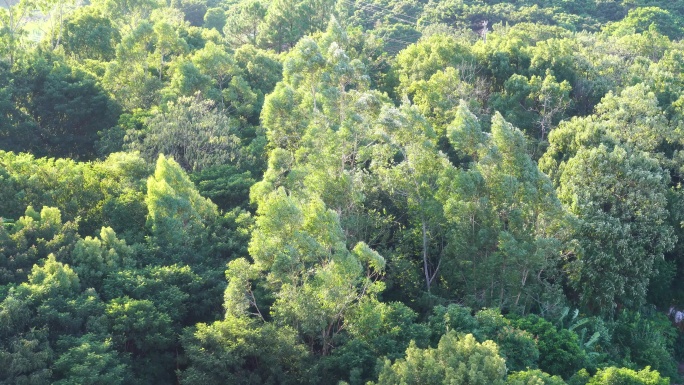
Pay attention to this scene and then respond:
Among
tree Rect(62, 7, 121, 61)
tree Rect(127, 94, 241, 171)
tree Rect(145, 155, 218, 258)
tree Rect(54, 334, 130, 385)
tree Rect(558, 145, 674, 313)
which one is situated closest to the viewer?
tree Rect(54, 334, 130, 385)

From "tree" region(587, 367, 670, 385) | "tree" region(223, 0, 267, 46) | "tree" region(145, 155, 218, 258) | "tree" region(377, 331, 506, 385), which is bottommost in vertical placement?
"tree" region(587, 367, 670, 385)

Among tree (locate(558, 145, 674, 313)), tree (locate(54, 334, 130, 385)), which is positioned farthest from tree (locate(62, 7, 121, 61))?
tree (locate(558, 145, 674, 313))

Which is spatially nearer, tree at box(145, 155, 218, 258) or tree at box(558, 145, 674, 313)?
tree at box(145, 155, 218, 258)

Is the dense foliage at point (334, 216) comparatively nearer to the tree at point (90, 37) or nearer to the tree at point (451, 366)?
the tree at point (451, 366)

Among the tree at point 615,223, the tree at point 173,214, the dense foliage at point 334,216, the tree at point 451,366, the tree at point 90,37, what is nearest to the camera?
the tree at point 451,366

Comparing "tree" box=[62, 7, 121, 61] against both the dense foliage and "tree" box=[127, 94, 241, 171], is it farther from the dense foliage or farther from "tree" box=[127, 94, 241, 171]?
"tree" box=[127, 94, 241, 171]

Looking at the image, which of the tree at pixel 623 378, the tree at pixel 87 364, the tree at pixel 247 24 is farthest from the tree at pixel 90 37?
the tree at pixel 623 378

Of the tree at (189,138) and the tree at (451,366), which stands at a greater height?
the tree at (189,138)

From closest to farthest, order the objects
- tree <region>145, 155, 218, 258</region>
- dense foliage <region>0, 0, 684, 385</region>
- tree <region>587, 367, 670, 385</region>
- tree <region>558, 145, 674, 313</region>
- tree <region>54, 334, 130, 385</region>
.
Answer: tree <region>54, 334, 130, 385</region>
dense foliage <region>0, 0, 684, 385</region>
tree <region>587, 367, 670, 385</region>
tree <region>145, 155, 218, 258</region>
tree <region>558, 145, 674, 313</region>

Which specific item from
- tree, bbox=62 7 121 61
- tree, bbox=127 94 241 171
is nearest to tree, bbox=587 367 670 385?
tree, bbox=127 94 241 171

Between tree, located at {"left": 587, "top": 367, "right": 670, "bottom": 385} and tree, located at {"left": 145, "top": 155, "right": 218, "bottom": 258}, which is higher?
tree, located at {"left": 145, "top": 155, "right": 218, "bottom": 258}
